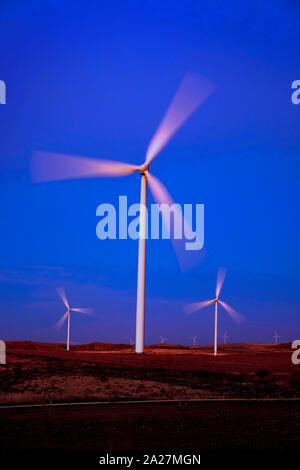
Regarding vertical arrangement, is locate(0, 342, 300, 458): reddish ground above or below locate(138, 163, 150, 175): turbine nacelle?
below

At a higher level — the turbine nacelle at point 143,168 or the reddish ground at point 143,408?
the turbine nacelle at point 143,168

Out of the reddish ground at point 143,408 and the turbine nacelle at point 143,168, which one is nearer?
the reddish ground at point 143,408

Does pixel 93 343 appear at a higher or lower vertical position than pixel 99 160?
lower

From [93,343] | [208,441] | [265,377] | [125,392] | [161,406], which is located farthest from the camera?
[93,343]

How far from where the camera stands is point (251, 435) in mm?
19281

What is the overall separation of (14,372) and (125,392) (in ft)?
29.0

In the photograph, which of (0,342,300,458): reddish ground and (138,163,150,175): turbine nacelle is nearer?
(0,342,300,458): reddish ground

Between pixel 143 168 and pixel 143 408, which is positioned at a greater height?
pixel 143 168

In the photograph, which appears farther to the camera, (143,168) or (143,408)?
(143,168)

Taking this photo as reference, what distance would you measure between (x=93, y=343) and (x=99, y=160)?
380ft

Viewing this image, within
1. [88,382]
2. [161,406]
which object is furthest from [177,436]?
[88,382]
